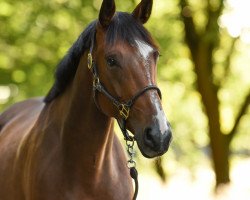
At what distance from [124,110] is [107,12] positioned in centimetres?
69

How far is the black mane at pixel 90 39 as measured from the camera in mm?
4000

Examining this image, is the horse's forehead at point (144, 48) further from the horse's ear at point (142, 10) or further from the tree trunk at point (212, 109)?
the tree trunk at point (212, 109)

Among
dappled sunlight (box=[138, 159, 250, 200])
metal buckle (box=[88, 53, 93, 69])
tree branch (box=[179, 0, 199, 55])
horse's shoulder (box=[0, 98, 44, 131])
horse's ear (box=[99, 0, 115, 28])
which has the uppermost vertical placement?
horse's ear (box=[99, 0, 115, 28])

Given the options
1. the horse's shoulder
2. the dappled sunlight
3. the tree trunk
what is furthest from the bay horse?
the tree trunk

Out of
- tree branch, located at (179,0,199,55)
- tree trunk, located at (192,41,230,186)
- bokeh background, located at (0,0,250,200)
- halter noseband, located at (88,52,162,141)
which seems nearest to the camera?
halter noseband, located at (88,52,162,141)

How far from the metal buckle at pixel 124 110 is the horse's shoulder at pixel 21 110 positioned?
2574 millimetres

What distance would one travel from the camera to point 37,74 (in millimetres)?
13547

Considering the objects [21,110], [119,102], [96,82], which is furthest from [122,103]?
[21,110]

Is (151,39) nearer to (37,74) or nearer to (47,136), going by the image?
(47,136)

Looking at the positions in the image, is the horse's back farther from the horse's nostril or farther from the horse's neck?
the horse's nostril

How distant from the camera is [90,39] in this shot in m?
4.34

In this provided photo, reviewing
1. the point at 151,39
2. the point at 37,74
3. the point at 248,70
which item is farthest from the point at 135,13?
the point at 248,70

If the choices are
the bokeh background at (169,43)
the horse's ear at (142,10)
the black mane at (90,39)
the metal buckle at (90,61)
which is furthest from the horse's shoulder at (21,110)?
the bokeh background at (169,43)

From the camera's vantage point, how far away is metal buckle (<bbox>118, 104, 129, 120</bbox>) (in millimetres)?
3912
